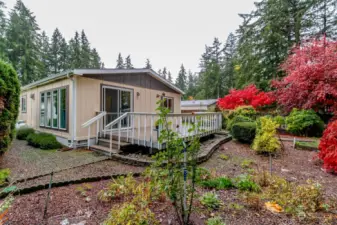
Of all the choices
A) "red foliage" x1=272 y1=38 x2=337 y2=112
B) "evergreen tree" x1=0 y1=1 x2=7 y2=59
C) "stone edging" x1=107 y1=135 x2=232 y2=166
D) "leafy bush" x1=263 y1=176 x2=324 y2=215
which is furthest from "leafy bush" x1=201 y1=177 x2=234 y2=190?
"evergreen tree" x1=0 y1=1 x2=7 y2=59

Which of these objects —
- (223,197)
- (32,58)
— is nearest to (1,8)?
(32,58)

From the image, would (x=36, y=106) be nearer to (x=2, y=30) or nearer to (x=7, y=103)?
(x=7, y=103)

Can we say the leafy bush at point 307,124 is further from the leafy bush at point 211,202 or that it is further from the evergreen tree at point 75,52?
the evergreen tree at point 75,52

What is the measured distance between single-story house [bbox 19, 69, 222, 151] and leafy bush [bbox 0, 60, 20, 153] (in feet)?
5.80

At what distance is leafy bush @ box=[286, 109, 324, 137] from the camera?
8062mm

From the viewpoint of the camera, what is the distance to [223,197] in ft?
8.96

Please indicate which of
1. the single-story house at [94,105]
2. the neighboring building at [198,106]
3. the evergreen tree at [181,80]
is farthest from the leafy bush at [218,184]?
the evergreen tree at [181,80]

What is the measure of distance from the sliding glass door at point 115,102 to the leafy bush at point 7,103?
9.74 feet

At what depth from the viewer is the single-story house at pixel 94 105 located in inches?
236

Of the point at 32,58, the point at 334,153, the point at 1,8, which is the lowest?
the point at 334,153

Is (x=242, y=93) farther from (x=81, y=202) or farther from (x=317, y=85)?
(x=81, y=202)

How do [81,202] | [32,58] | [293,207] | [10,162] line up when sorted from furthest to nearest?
[32,58], [10,162], [81,202], [293,207]

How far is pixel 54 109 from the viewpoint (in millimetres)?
7121

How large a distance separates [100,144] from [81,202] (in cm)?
391
